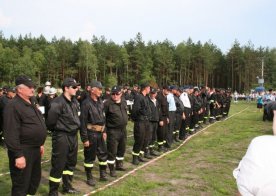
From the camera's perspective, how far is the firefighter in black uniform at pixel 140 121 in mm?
9867

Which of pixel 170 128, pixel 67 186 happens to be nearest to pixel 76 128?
pixel 67 186

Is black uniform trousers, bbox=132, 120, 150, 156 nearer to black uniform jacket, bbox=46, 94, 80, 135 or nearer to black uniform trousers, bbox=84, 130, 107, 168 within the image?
black uniform trousers, bbox=84, 130, 107, 168

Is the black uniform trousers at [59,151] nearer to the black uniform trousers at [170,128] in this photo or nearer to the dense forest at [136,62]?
the black uniform trousers at [170,128]

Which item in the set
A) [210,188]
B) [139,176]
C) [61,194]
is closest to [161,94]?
[139,176]

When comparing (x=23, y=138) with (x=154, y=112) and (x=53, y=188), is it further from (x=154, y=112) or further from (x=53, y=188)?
(x=154, y=112)

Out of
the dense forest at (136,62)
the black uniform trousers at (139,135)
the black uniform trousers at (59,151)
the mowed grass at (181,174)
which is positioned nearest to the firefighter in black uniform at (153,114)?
the black uniform trousers at (139,135)

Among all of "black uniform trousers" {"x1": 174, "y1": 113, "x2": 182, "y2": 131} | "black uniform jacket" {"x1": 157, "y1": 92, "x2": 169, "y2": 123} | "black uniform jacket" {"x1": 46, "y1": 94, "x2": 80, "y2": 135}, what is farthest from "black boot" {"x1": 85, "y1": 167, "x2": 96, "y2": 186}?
"black uniform trousers" {"x1": 174, "y1": 113, "x2": 182, "y2": 131}

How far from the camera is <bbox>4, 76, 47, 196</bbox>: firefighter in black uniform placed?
5.14 metres

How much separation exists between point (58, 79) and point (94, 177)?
2766 inches

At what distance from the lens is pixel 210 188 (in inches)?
294

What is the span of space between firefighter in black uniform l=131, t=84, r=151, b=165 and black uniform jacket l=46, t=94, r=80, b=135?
11.2ft

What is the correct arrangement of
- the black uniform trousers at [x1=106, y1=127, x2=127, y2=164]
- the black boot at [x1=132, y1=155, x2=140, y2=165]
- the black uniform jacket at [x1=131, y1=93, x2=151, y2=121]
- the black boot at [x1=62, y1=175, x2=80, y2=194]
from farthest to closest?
the black uniform jacket at [x1=131, y1=93, x2=151, y2=121]
the black boot at [x1=132, y1=155, x2=140, y2=165]
the black uniform trousers at [x1=106, y1=127, x2=127, y2=164]
the black boot at [x1=62, y1=175, x2=80, y2=194]

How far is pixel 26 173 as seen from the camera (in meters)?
5.30

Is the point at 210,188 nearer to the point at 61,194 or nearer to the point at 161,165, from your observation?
the point at 161,165
